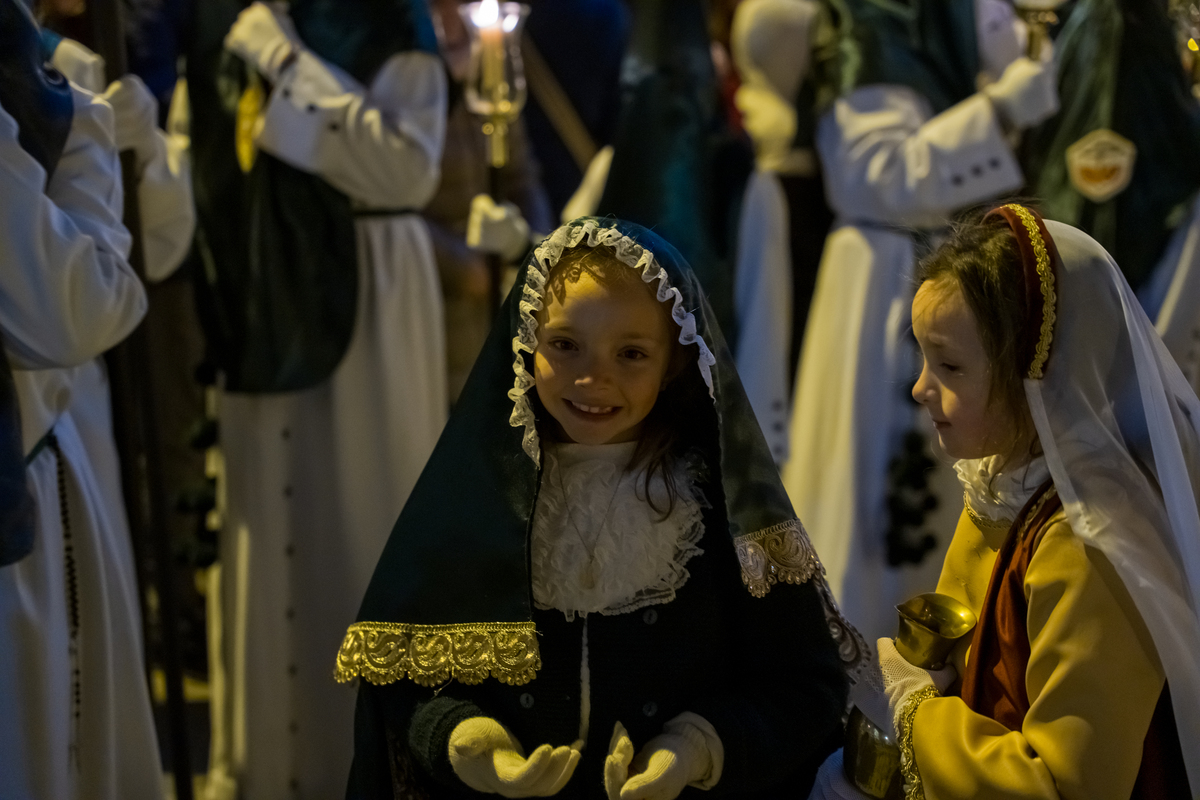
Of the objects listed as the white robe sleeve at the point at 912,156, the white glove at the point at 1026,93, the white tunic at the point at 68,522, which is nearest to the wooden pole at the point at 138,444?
the white tunic at the point at 68,522

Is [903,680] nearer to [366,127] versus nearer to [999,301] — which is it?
[999,301]

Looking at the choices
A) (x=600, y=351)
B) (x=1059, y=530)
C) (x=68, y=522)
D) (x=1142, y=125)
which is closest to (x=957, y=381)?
(x=1059, y=530)

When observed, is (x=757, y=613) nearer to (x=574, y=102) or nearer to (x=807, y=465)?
(x=807, y=465)

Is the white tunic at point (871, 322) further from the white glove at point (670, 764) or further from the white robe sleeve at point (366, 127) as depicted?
the white glove at point (670, 764)

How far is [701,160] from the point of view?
375 centimetres

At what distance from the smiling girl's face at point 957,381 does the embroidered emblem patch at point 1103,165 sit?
2177 mm

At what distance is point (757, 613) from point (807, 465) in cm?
209

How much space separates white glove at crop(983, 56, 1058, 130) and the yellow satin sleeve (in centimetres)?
223

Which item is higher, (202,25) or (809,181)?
(202,25)

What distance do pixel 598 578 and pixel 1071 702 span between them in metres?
0.63

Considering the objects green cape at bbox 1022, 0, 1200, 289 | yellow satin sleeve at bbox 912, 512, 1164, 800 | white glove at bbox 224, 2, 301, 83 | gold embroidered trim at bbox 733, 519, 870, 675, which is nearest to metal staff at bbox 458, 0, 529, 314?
white glove at bbox 224, 2, 301, 83

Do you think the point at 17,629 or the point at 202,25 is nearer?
the point at 17,629

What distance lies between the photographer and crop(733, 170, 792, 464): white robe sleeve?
379cm

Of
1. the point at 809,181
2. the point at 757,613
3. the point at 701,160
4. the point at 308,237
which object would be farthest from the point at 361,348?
the point at 757,613
